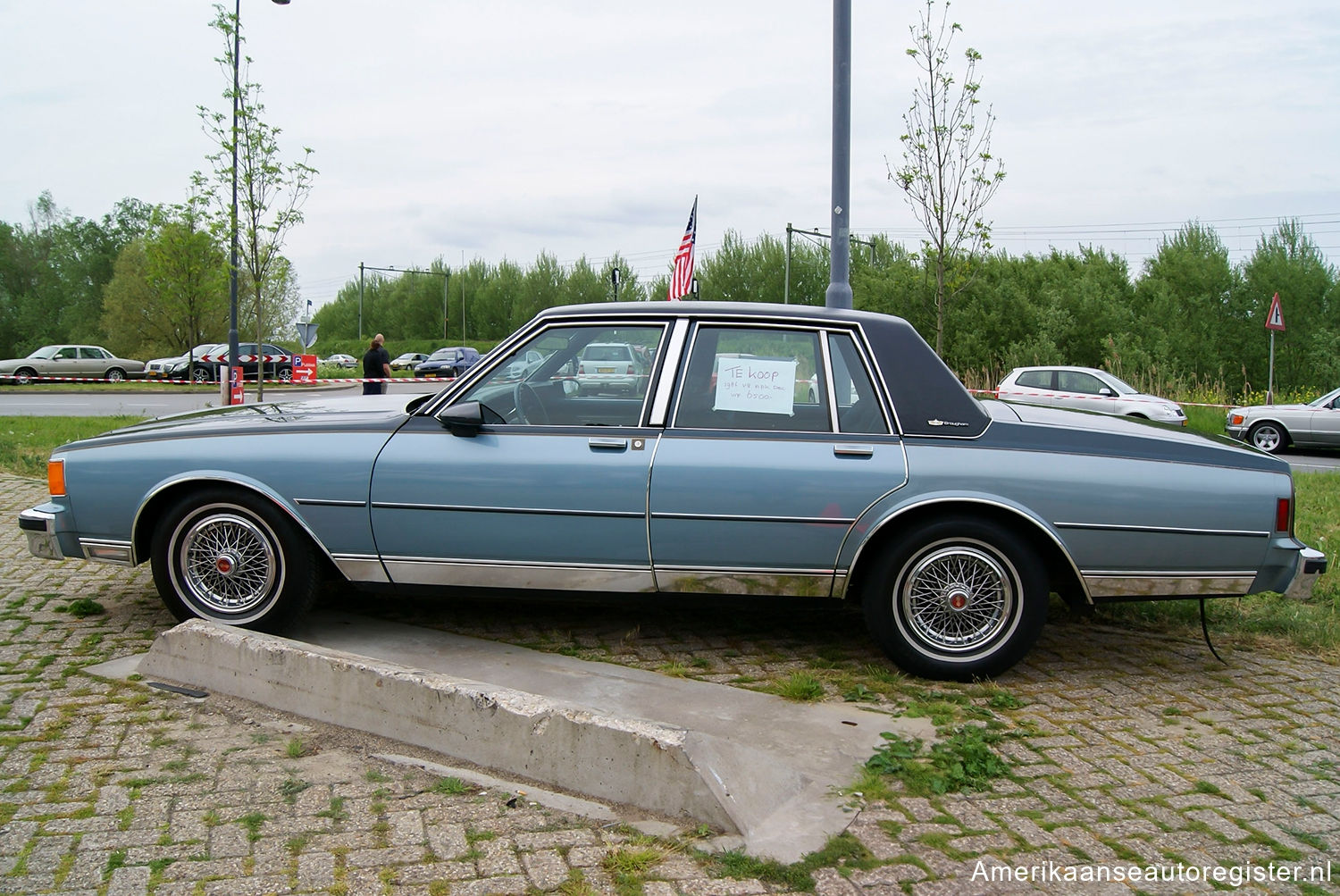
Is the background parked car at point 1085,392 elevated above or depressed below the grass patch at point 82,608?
above

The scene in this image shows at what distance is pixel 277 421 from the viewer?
4.86 meters

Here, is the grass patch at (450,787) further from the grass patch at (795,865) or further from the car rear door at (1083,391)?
the car rear door at (1083,391)

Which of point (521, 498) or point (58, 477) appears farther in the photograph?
point (58, 477)

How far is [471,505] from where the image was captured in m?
4.44

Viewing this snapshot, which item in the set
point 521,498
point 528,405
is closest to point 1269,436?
point 528,405

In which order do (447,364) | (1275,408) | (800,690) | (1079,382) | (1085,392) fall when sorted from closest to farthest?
(800,690) < (1275,408) < (1085,392) < (1079,382) < (447,364)

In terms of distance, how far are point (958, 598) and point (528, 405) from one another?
6.87ft

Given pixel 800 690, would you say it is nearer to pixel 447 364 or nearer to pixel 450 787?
pixel 450 787

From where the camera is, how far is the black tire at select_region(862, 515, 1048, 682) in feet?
13.9

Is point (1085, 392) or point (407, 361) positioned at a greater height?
point (407, 361)

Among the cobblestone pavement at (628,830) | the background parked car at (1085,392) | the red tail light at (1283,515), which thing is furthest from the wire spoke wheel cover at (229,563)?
the background parked car at (1085,392)

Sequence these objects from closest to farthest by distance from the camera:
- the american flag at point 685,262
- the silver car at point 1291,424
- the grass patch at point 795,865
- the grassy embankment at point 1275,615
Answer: the grass patch at point 795,865, the grassy embankment at point 1275,615, the american flag at point 685,262, the silver car at point 1291,424

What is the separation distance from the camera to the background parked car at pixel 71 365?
38438mm

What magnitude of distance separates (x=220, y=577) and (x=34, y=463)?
301 inches
